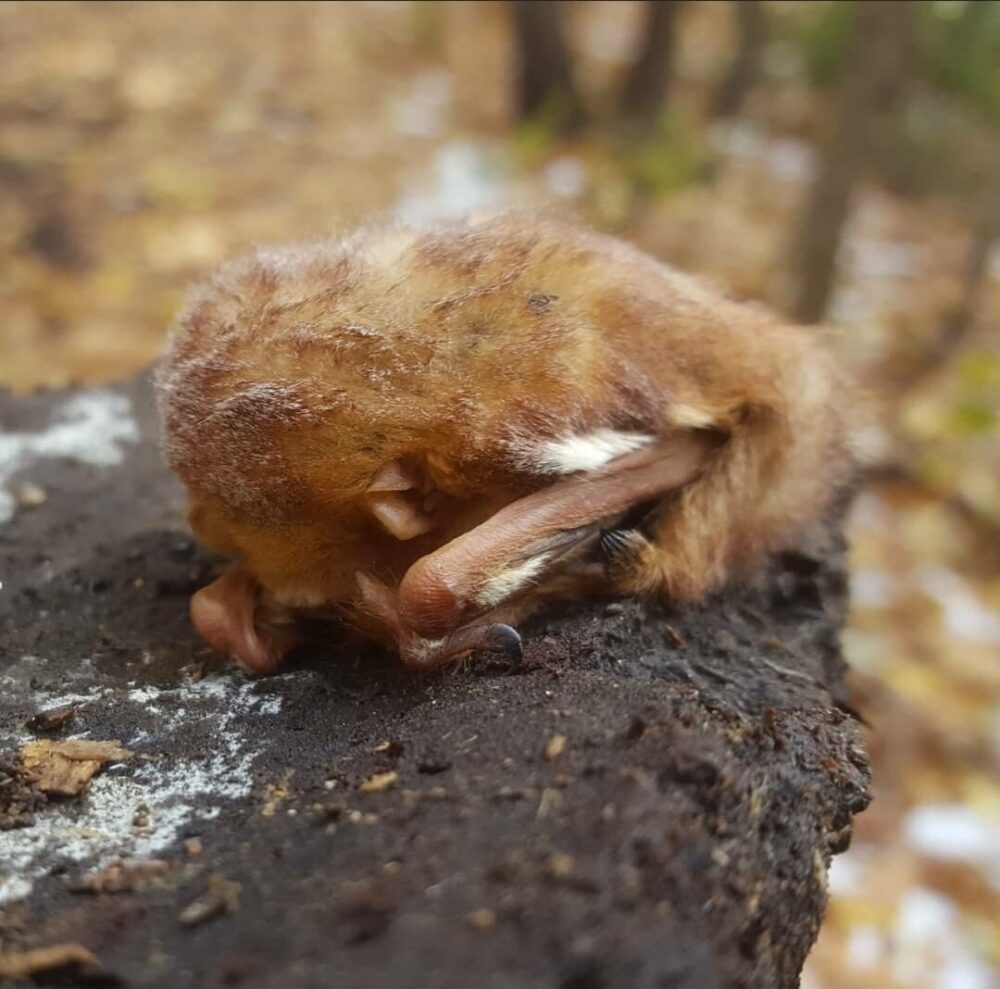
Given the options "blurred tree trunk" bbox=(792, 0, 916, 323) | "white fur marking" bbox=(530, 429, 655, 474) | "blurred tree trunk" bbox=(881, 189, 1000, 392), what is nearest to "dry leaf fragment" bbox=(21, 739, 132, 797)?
"white fur marking" bbox=(530, 429, 655, 474)

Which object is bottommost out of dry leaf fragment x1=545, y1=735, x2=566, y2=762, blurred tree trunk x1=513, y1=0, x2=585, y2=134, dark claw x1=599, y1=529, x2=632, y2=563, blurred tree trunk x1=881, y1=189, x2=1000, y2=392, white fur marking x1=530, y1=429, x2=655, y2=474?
blurred tree trunk x1=881, y1=189, x2=1000, y2=392

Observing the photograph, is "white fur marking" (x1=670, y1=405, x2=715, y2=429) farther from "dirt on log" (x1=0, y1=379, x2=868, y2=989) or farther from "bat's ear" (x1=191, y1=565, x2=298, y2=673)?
"bat's ear" (x1=191, y1=565, x2=298, y2=673)

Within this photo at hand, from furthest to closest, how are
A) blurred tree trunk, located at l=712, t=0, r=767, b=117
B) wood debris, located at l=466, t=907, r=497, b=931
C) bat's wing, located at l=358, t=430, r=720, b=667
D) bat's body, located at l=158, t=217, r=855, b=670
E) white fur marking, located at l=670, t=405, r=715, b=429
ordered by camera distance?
blurred tree trunk, located at l=712, t=0, r=767, b=117, white fur marking, located at l=670, t=405, r=715, b=429, bat's body, located at l=158, t=217, r=855, b=670, bat's wing, located at l=358, t=430, r=720, b=667, wood debris, located at l=466, t=907, r=497, b=931

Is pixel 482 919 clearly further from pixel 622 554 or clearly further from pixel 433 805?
pixel 622 554

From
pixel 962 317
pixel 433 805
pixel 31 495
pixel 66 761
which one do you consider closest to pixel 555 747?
pixel 433 805

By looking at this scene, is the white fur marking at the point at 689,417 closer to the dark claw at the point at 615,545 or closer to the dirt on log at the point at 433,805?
the dark claw at the point at 615,545
